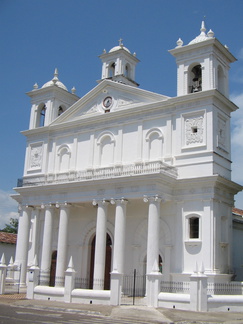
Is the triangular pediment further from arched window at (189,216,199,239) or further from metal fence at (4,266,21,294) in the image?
metal fence at (4,266,21,294)

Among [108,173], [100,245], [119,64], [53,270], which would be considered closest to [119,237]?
[100,245]

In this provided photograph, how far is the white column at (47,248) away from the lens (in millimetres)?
28328

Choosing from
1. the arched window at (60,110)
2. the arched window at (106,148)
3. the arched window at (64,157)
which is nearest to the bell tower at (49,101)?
the arched window at (60,110)

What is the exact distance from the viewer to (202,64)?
2778cm

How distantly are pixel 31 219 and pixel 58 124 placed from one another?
7607 millimetres

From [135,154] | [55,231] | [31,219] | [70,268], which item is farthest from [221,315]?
[31,219]

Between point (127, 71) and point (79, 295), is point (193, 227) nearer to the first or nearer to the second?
point (79, 295)

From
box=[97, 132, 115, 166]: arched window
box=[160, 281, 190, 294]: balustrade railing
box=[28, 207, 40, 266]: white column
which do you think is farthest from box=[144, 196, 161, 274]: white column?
box=[28, 207, 40, 266]: white column

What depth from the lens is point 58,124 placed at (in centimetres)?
3347

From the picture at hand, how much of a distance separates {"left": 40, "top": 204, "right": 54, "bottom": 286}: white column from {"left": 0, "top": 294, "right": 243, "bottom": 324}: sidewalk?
602 centimetres

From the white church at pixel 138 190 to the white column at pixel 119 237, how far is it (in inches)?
2.3

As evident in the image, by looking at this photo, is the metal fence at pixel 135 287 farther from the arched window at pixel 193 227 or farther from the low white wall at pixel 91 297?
the low white wall at pixel 91 297

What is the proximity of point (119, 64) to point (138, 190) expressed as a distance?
12.3 m

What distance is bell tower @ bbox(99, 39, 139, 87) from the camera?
1330 inches
